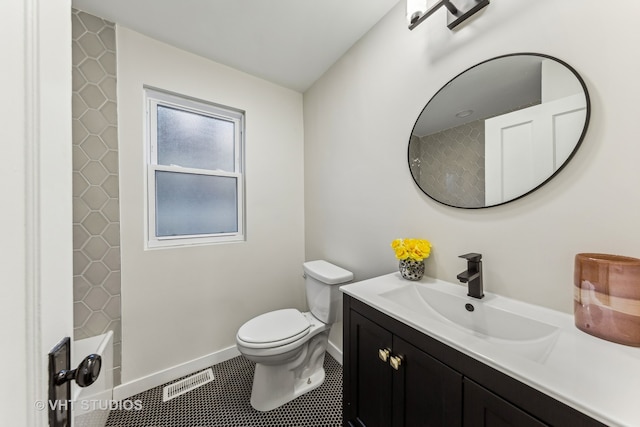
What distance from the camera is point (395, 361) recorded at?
2.69 ft

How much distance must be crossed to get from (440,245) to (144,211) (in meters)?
1.85

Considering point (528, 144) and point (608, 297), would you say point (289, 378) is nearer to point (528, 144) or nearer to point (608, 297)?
point (608, 297)

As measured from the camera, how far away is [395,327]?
838 millimetres

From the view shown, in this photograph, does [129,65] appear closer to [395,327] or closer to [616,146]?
[395,327]

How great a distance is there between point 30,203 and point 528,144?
1356 mm

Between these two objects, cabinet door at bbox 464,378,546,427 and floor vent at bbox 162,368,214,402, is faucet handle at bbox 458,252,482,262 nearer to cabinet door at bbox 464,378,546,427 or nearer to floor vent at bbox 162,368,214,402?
cabinet door at bbox 464,378,546,427

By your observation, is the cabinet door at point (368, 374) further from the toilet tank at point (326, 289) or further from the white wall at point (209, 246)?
the white wall at point (209, 246)

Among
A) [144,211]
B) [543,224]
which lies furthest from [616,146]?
[144,211]

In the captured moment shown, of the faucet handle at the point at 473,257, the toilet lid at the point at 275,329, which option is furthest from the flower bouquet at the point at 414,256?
the toilet lid at the point at 275,329

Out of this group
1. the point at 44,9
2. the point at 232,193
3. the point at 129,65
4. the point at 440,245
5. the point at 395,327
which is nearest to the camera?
the point at 44,9

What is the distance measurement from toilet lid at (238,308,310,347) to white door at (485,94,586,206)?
126 cm

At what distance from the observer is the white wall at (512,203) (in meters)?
0.72

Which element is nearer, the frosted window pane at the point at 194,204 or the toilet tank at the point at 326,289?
the toilet tank at the point at 326,289

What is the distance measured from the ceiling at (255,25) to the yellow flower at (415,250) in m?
1.35
